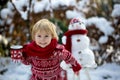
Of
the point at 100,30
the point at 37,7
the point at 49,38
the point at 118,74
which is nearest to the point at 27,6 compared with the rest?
the point at 37,7

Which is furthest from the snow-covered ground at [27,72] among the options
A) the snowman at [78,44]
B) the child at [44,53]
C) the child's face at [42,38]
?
the child's face at [42,38]

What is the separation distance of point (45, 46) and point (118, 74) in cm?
166

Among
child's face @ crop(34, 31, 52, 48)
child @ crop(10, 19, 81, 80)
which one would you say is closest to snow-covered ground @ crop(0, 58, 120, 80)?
child @ crop(10, 19, 81, 80)

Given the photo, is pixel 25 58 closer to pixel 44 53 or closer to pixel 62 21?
pixel 44 53

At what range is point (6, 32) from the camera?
5.16 metres

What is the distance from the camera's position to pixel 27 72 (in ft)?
14.1

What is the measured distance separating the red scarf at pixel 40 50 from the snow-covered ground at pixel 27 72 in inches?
38.6

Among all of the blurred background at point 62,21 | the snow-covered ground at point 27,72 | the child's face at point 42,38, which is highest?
the child's face at point 42,38

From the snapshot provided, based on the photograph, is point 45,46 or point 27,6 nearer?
point 45,46

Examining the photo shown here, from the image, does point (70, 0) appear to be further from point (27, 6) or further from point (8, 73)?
point (8, 73)

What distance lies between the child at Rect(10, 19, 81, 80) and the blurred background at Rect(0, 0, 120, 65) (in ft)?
5.24

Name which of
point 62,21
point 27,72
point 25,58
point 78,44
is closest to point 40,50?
point 25,58

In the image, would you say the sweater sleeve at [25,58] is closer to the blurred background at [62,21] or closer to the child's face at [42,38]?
the child's face at [42,38]

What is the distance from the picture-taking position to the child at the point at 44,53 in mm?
2834
